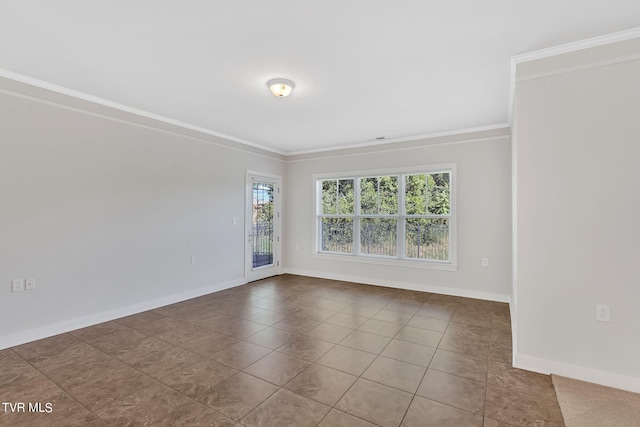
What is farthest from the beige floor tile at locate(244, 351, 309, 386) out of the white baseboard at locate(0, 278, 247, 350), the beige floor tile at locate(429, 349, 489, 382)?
the white baseboard at locate(0, 278, 247, 350)

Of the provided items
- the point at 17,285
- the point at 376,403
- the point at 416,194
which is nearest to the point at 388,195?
the point at 416,194

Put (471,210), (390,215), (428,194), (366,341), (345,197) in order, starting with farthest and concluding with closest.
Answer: (345,197) < (390,215) < (428,194) < (471,210) < (366,341)

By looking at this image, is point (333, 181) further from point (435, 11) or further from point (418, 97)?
point (435, 11)

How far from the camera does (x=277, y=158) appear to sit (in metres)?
6.39

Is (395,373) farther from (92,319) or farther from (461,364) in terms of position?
(92,319)

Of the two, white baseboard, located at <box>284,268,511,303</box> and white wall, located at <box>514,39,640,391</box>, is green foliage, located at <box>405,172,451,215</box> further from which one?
white wall, located at <box>514,39,640,391</box>

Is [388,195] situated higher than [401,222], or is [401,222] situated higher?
[388,195]

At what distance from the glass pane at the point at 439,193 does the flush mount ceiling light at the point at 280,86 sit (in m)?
3.09

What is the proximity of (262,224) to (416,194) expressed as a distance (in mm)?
3032

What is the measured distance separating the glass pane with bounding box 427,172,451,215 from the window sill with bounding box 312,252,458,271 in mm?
864

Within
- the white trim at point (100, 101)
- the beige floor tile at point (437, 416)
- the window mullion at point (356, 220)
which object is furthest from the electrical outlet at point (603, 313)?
the white trim at point (100, 101)

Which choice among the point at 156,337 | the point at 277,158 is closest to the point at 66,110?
the point at 156,337

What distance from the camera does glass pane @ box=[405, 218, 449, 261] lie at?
4977 millimetres

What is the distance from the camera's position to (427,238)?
202 inches
